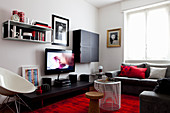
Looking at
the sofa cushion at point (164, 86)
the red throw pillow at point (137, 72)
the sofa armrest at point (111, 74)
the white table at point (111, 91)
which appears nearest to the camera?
the sofa cushion at point (164, 86)

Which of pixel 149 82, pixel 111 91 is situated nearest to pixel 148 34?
pixel 149 82

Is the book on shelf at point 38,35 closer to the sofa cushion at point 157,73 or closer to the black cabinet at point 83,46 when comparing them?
the black cabinet at point 83,46

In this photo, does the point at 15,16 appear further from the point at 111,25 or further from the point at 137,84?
the point at 111,25

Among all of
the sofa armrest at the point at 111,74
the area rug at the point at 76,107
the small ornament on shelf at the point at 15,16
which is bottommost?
the area rug at the point at 76,107

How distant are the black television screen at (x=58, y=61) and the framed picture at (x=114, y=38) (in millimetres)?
1806

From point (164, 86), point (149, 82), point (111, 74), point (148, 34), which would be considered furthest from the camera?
point (148, 34)

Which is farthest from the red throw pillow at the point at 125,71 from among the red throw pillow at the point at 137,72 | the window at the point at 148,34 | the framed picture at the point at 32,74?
the framed picture at the point at 32,74

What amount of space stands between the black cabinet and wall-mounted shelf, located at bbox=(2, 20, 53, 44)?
3.37ft

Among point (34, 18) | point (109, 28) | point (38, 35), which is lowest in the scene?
point (38, 35)

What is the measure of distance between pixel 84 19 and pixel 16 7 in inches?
91.8

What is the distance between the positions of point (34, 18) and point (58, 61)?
3.88ft

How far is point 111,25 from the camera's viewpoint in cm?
498

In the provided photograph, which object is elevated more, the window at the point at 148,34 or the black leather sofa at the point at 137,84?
the window at the point at 148,34

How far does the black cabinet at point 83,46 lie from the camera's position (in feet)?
13.1
